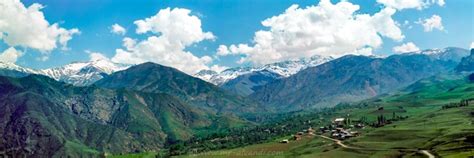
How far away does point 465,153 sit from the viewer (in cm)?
19150

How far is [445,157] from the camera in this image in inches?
7702

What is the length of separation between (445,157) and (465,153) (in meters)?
7.14
